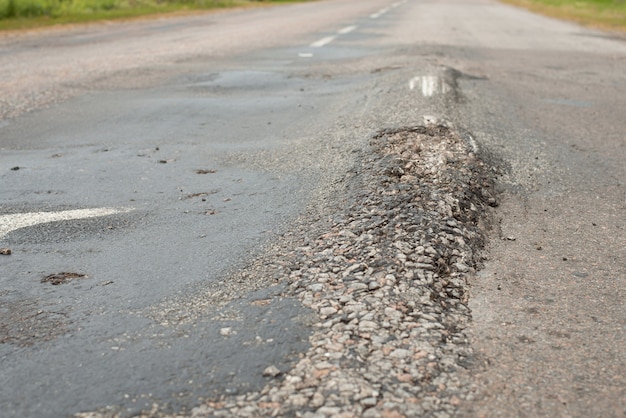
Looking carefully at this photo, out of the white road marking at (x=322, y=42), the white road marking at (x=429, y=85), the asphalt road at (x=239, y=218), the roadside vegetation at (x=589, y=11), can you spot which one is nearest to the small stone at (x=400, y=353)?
the asphalt road at (x=239, y=218)

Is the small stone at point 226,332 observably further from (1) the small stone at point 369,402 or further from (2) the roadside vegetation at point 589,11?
(2) the roadside vegetation at point 589,11

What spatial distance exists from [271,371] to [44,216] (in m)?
2.28

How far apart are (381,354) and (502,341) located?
20.0 inches

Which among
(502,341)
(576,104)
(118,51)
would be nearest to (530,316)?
(502,341)

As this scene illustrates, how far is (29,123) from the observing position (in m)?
6.55

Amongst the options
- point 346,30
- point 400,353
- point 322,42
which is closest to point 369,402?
point 400,353

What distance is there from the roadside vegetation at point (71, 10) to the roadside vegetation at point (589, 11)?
13.5 meters

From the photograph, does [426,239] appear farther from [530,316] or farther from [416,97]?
[416,97]

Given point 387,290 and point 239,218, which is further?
point 239,218

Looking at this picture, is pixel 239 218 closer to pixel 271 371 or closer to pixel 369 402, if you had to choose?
pixel 271 371

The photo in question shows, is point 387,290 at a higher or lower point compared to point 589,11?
lower

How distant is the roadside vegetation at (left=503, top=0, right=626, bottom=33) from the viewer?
20017 millimetres

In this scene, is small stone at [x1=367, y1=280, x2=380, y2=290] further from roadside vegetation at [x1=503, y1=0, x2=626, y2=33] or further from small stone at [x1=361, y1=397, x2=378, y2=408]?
roadside vegetation at [x1=503, y1=0, x2=626, y2=33]

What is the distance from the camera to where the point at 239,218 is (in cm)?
400
